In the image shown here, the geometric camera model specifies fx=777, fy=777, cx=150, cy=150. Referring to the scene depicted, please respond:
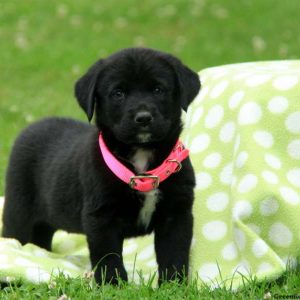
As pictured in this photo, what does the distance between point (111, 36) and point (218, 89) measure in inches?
324

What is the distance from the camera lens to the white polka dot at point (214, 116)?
5020mm

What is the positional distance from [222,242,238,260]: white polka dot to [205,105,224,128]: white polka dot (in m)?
0.90

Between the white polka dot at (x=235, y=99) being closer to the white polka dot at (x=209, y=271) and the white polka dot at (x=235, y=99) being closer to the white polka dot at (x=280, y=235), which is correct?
the white polka dot at (x=280, y=235)

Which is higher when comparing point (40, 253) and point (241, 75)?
point (241, 75)

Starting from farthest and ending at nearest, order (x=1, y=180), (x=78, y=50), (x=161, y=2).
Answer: (x=161, y=2), (x=78, y=50), (x=1, y=180)

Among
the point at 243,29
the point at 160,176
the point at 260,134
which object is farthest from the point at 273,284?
the point at 243,29

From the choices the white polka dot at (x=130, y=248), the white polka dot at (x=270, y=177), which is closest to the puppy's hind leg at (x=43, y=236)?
the white polka dot at (x=130, y=248)

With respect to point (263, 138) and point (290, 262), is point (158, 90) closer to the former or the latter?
point (263, 138)

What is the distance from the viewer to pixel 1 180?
20.9 feet

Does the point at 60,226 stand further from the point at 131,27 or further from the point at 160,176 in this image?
the point at 131,27

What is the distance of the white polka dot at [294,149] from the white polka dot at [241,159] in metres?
0.27

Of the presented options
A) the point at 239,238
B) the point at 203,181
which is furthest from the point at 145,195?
the point at 203,181

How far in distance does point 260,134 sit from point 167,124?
916 millimetres

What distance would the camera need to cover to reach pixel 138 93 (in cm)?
391
